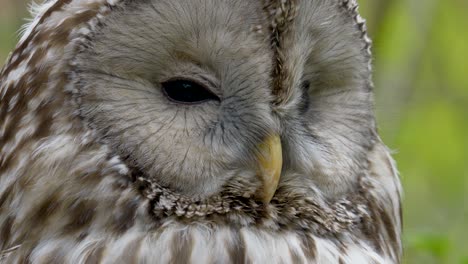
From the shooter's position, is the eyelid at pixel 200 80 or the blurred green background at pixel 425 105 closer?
the eyelid at pixel 200 80

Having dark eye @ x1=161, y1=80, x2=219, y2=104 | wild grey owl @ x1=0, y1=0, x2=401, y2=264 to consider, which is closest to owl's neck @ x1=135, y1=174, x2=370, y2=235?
wild grey owl @ x1=0, y1=0, x2=401, y2=264

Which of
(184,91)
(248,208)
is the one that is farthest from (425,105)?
(184,91)

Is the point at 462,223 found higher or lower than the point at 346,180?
lower

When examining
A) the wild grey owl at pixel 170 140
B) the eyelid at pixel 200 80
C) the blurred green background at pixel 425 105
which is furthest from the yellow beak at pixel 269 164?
the blurred green background at pixel 425 105

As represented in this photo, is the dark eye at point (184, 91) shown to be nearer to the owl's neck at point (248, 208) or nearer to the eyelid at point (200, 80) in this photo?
the eyelid at point (200, 80)

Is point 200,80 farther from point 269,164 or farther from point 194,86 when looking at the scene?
point 269,164

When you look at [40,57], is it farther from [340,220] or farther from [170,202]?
[340,220]

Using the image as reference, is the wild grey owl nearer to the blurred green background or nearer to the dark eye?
the dark eye

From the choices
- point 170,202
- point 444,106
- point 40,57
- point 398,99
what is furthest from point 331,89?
point 444,106
